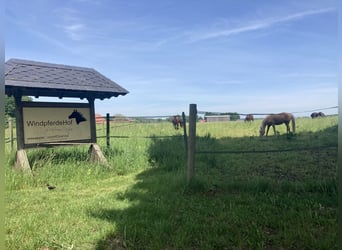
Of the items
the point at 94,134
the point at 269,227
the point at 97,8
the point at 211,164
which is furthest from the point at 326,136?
the point at 94,134

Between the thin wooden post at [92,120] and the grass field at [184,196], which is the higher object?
the thin wooden post at [92,120]

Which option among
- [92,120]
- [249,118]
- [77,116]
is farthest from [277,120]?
[77,116]

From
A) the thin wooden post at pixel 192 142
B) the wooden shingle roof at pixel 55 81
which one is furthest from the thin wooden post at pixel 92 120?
the thin wooden post at pixel 192 142

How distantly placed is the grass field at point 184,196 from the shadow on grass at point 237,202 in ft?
0.04

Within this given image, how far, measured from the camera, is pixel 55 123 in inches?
292

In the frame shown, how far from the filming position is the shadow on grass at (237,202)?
292cm

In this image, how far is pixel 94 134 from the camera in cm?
809

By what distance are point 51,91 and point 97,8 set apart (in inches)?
155

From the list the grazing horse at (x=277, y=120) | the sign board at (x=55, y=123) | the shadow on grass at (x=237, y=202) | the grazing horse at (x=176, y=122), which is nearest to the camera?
the shadow on grass at (x=237, y=202)

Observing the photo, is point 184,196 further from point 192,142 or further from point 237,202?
point 192,142

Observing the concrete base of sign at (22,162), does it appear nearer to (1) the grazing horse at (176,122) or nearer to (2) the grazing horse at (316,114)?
(1) the grazing horse at (176,122)

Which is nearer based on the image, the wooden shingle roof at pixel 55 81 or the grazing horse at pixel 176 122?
the wooden shingle roof at pixel 55 81

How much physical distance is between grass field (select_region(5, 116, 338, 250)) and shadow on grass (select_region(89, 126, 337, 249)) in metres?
0.01

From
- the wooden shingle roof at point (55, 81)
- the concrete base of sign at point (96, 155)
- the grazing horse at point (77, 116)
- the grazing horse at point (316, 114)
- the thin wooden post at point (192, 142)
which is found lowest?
the concrete base of sign at point (96, 155)
